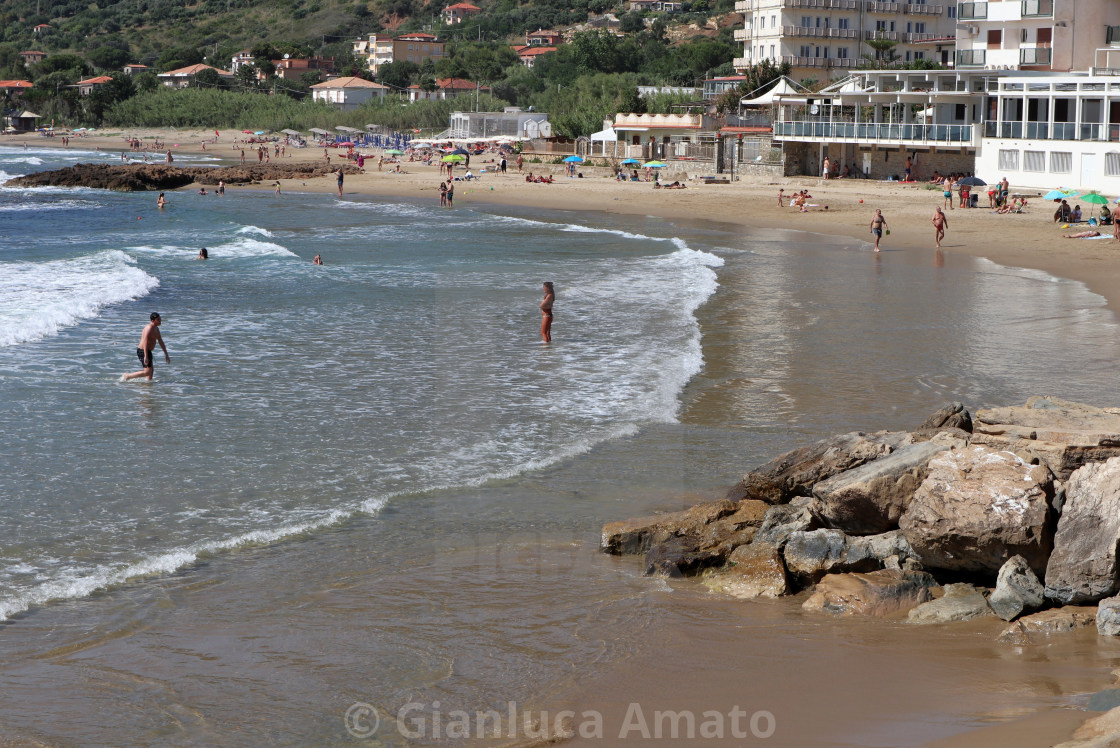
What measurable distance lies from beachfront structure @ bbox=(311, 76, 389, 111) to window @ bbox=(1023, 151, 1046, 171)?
86.6m

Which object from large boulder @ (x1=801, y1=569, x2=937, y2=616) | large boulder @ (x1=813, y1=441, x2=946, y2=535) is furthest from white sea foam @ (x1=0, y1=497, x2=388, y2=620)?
large boulder @ (x1=801, y1=569, x2=937, y2=616)

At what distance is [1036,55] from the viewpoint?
162ft

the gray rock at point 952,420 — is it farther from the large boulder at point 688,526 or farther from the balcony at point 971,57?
the balcony at point 971,57

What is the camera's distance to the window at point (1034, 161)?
1683 inches

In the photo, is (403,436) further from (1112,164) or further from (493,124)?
(493,124)

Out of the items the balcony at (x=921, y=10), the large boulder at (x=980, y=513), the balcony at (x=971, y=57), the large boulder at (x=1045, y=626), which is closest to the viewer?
the large boulder at (x=1045, y=626)

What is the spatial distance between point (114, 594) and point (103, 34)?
195020 mm

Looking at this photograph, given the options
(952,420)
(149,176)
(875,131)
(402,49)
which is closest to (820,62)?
(875,131)

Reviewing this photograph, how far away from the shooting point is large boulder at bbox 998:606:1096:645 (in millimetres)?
6816

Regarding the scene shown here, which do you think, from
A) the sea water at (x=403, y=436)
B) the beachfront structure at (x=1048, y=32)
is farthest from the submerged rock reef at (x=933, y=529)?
the beachfront structure at (x=1048, y=32)

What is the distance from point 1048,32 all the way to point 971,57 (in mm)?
3750

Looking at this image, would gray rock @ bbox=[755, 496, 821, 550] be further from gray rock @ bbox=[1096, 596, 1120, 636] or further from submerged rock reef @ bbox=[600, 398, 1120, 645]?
gray rock @ bbox=[1096, 596, 1120, 636]

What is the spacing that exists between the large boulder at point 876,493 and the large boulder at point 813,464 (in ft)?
1.33

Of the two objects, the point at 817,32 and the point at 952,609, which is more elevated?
the point at 817,32
